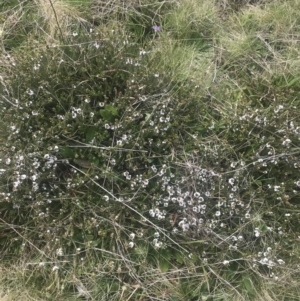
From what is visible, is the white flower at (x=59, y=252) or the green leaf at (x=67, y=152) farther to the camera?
the green leaf at (x=67, y=152)

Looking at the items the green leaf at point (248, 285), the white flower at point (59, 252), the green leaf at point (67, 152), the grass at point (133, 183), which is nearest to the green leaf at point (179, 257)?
the grass at point (133, 183)

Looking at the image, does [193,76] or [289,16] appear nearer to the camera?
[193,76]

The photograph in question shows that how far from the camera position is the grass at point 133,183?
229cm

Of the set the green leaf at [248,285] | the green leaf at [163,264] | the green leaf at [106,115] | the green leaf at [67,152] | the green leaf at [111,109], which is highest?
the green leaf at [111,109]

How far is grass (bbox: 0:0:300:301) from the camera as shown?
2.29 meters

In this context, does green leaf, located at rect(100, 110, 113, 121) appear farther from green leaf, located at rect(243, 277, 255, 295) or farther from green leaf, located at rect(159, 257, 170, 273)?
green leaf, located at rect(243, 277, 255, 295)

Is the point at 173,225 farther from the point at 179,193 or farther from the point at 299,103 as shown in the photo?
the point at 299,103

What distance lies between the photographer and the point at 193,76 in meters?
2.67

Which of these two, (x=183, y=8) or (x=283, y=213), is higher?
(x=183, y=8)

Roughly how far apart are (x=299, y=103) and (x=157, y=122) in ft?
3.15

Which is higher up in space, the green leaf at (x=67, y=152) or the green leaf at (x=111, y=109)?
the green leaf at (x=111, y=109)

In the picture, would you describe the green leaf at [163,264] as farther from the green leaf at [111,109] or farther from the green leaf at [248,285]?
the green leaf at [111,109]

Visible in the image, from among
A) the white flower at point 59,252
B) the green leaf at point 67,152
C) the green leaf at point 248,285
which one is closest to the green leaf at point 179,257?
the green leaf at point 248,285

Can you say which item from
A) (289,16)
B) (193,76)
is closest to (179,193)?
(193,76)
